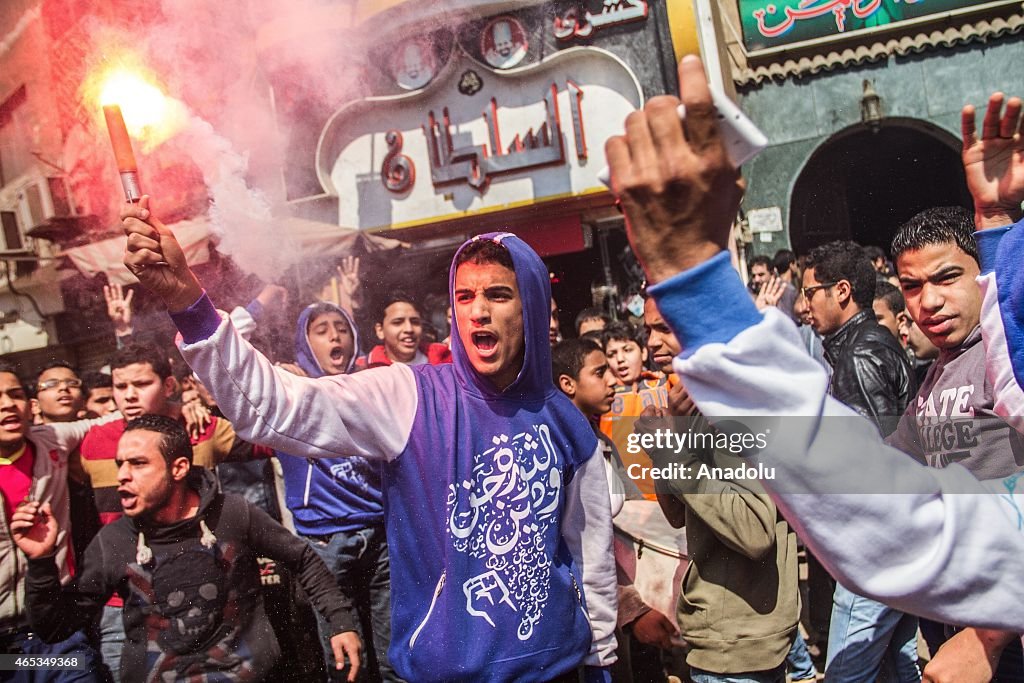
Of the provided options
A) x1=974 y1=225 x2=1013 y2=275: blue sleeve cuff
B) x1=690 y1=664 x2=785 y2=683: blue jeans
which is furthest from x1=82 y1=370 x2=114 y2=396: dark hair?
x1=974 y1=225 x2=1013 y2=275: blue sleeve cuff

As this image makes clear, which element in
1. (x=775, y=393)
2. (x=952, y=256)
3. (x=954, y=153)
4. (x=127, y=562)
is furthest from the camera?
(x=954, y=153)

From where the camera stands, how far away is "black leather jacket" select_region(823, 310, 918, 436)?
9.47 ft

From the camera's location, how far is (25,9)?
3.70 m

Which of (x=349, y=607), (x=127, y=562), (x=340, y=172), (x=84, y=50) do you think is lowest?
(x=349, y=607)

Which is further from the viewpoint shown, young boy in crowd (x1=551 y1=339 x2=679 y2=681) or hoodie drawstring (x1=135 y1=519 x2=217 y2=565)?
young boy in crowd (x1=551 y1=339 x2=679 y2=681)

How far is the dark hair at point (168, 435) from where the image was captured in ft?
9.20

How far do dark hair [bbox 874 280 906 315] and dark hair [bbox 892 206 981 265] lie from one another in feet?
5.24

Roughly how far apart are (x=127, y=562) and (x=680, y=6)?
2929 mm

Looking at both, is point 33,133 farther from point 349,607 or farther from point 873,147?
point 873,147

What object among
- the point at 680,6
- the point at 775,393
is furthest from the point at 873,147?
the point at 775,393

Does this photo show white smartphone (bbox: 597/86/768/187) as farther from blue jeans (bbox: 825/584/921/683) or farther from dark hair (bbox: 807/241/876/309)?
dark hair (bbox: 807/241/876/309)

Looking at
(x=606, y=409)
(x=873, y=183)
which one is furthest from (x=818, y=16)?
(x=606, y=409)

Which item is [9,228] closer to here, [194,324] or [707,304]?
[194,324]

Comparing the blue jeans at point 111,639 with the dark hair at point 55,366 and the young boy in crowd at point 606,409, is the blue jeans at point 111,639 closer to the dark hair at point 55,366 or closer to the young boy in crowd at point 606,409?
the dark hair at point 55,366
